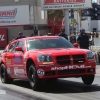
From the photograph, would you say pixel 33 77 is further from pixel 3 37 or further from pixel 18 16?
pixel 18 16

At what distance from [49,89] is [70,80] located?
2413 millimetres

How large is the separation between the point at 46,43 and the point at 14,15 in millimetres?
37376

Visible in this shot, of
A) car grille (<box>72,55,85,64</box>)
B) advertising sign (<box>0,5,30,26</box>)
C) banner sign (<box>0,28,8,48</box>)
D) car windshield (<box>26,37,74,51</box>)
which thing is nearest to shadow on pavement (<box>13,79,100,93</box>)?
car grille (<box>72,55,85,64</box>)

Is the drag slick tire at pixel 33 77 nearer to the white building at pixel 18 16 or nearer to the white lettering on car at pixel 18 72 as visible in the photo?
the white lettering on car at pixel 18 72

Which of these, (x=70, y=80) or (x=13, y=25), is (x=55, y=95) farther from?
(x=13, y=25)

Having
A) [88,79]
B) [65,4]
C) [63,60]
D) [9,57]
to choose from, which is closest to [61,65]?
[63,60]

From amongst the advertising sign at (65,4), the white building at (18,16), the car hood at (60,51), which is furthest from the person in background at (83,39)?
the white building at (18,16)

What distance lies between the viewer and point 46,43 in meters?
12.6

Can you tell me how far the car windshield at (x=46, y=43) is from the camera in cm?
1239

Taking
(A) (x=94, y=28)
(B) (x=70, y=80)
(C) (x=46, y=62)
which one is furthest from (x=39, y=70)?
(A) (x=94, y=28)

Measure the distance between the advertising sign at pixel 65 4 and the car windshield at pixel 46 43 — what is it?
27.9 metres

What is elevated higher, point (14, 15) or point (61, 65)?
point (14, 15)

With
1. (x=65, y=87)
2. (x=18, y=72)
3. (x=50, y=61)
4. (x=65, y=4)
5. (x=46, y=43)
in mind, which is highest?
(x=65, y=4)

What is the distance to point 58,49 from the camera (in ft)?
39.2
